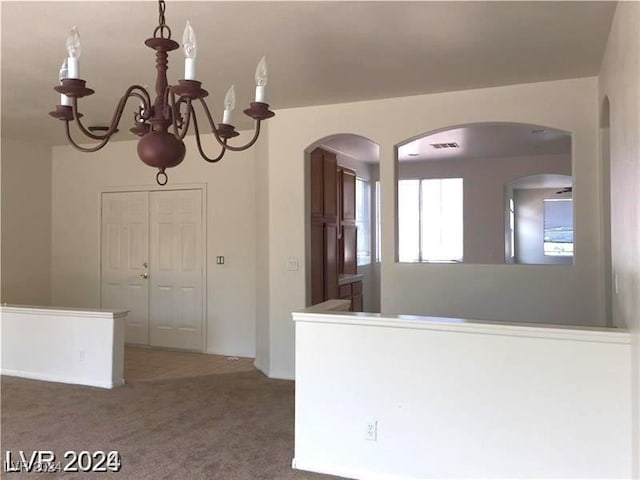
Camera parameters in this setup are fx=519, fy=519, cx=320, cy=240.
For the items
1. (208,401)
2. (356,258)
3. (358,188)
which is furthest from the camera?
(358,188)

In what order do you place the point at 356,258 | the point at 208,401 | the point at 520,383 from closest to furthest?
the point at 520,383, the point at 208,401, the point at 356,258

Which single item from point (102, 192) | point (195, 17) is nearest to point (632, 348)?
point (195, 17)

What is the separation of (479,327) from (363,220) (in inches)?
221

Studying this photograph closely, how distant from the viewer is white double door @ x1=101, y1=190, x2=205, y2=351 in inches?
239

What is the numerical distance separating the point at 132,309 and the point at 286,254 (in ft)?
8.72

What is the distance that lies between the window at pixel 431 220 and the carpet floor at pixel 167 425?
433 centimetres

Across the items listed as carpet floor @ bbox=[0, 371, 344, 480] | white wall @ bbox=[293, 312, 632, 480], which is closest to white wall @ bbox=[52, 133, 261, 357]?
carpet floor @ bbox=[0, 371, 344, 480]

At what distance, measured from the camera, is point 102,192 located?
6531mm

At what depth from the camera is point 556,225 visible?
9.36 meters

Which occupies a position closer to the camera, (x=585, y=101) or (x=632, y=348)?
(x=632, y=348)

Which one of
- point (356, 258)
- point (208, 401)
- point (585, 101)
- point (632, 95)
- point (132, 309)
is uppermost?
point (585, 101)

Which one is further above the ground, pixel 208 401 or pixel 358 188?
pixel 358 188

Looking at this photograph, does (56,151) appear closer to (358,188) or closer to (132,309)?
(132,309)

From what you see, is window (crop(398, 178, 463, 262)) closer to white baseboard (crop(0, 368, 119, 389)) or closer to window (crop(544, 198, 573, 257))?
window (crop(544, 198, 573, 257))
